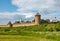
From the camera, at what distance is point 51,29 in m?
63.1

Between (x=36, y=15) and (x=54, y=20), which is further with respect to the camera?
(x=54, y=20)

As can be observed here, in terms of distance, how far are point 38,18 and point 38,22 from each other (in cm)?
210

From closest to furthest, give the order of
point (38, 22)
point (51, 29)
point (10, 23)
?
point (51, 29), point (38, 22), point (10, 23)

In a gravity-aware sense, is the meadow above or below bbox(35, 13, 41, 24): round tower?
below

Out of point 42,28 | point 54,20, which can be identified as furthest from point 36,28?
point 54,20

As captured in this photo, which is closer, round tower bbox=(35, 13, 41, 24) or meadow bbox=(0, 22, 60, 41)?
meadow bbox=(0, 22, 60, 41)

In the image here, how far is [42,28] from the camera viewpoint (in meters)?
65.3

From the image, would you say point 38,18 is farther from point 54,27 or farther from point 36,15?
point 54,27

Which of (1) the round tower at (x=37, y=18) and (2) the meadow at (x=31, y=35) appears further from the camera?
(1) the round tower at (x=37, y=18)

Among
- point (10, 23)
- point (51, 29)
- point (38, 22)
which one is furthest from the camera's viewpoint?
point (10, 23)

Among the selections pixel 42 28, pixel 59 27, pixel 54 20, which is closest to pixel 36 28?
pixel 42 28

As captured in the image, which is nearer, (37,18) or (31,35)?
(31,35)

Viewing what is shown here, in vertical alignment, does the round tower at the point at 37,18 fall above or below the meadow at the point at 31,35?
above

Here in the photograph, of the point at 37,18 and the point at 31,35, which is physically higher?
the point at 37,18
